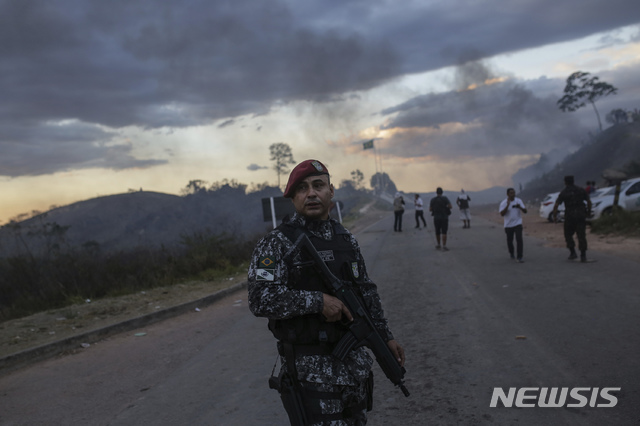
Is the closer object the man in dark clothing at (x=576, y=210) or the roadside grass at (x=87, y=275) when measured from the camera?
the man in dark clothing at (x=576, y=210)

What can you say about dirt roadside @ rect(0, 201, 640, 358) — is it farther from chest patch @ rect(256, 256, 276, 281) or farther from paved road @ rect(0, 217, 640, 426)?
chest patch @ rect(256, 256, 276, 281)

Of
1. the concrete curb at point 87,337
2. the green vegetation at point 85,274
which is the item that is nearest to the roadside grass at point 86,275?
the green vegetation at point 85,274

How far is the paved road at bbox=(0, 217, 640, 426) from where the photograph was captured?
407 cm

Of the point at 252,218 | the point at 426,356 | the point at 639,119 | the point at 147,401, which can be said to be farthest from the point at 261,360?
the point at 639,119

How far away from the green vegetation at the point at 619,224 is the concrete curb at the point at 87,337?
12.7m

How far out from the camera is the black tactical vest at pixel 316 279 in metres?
2.23

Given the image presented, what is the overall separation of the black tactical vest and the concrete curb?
230 inches

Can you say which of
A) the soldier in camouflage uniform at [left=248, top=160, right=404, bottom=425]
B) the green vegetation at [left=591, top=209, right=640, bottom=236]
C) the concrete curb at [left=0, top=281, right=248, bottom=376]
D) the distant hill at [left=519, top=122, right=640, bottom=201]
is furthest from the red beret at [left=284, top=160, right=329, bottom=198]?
the distant hill at [left=519, top=122, right=640, bottom=201]

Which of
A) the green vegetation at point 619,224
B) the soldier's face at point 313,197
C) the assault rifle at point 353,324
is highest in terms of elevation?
the soldier's face at point 313,197

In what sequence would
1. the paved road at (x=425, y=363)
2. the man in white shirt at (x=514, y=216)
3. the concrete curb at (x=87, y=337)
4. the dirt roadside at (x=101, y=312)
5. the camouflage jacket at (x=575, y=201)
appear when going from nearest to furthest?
the paved road at (x=425, y=363) < the concrete curb at (x=87, y=337) < the dirt roadside at (x=101, y=312) < the camouflage jacket at (x=575, y=201) < the man in white shirt at (x=514, y=216)

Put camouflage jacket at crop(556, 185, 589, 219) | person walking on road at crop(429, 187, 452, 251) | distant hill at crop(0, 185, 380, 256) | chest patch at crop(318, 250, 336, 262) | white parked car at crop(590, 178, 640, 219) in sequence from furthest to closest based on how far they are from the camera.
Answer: distant hill at crop(0, 185, 380, 256), white parked car at crop(590, 178, 640, 219), person walking on road at crop(429, 187, 452, 251), camouflage jacket at crop(556, 185, 589, 219), chest patch at crop(318, 250, 336, 262)

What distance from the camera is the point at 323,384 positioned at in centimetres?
219

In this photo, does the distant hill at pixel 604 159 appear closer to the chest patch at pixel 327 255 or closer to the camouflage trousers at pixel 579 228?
the camouflage trousers at pixel 579 228

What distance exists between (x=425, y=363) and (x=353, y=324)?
305 centimetres
